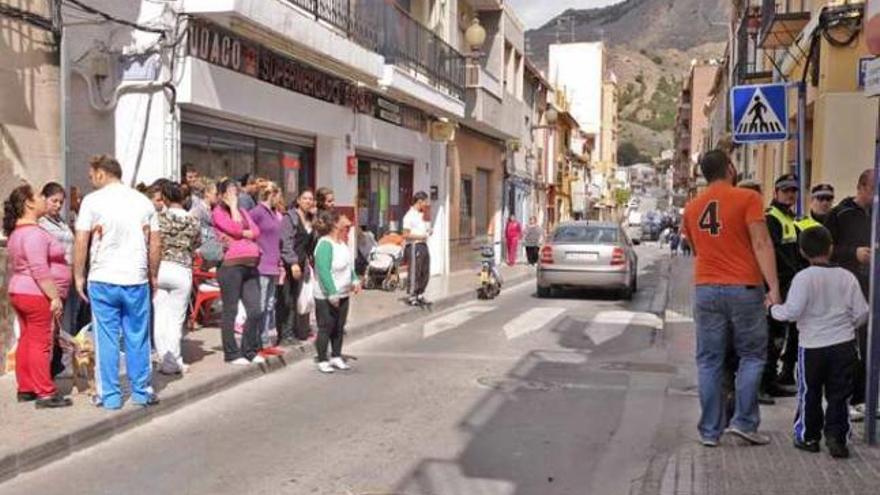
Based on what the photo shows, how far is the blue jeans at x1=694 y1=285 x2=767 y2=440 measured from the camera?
236 inches

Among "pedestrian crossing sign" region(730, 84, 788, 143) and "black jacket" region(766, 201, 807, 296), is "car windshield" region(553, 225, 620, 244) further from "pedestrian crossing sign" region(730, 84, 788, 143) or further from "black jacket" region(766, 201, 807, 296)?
"black jacket" region(766, 201, 807, 296)

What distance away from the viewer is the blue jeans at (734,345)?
19.6 ft

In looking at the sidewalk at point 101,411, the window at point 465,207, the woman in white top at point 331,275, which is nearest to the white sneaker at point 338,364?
the woman in white top at point 331,275

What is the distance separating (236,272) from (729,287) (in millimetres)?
4803

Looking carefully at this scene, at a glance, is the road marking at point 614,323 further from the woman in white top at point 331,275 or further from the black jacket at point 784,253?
the black jacket at point 784,253

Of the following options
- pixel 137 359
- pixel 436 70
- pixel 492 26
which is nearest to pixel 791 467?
pixel 137 359

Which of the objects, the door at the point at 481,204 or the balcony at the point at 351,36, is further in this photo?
the door at the point at 481,204

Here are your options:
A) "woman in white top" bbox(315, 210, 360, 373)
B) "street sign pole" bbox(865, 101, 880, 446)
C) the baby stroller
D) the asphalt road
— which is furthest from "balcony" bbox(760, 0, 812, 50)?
"street sign pole" bbox(865, 101, 880, 446)

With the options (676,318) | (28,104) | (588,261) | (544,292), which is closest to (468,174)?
(544,292)

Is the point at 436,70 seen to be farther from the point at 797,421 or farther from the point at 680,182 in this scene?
the point at 680,182

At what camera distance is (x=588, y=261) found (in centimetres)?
1741

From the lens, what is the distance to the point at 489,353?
11.0 m

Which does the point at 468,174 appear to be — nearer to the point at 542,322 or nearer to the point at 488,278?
the point at 488,278

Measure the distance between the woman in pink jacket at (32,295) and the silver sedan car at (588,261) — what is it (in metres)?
11.6
